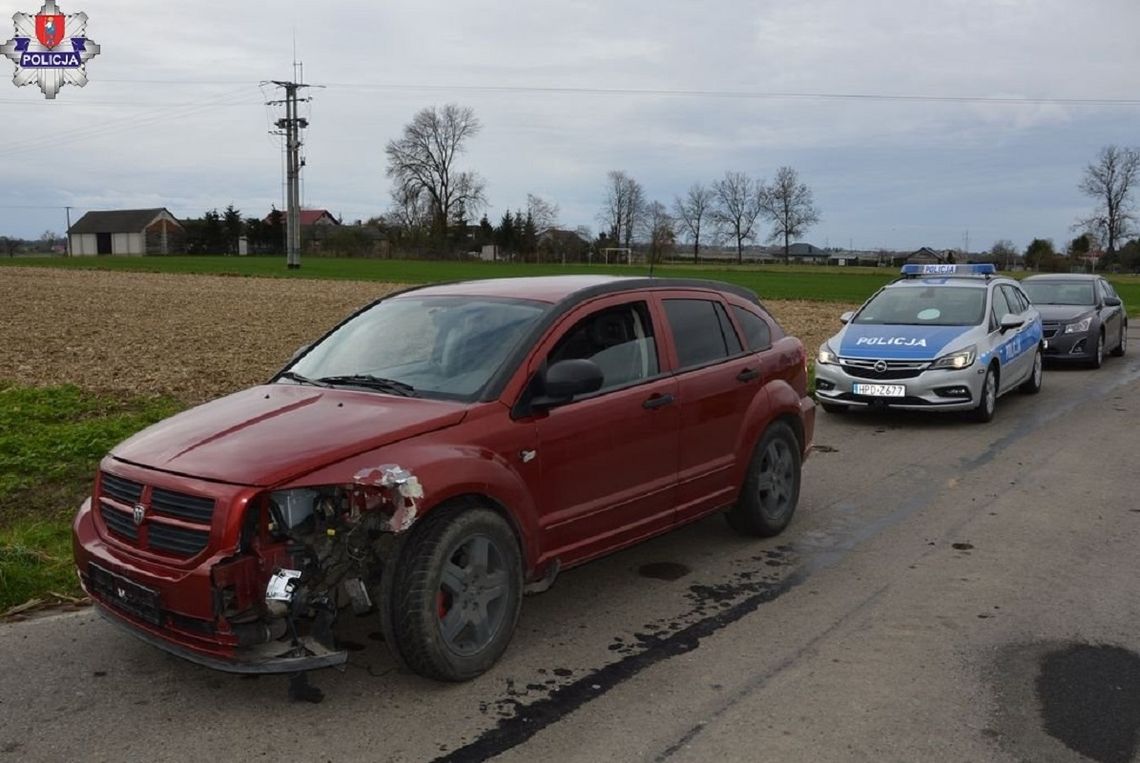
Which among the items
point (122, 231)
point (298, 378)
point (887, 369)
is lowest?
point (887, 369)

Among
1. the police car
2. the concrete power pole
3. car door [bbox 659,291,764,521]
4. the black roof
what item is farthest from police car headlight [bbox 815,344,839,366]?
the black roof

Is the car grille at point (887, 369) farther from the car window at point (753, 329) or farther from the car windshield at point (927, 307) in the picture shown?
the car window at point (753, 329)

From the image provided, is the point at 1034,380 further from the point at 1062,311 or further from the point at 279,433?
the point at 279,433

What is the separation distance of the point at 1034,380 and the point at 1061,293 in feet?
16.5

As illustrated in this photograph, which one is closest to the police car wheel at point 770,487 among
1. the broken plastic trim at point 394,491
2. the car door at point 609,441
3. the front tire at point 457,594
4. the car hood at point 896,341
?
the car door at point 609,441

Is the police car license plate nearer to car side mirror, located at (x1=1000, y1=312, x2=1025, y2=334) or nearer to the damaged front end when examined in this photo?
car side mirror, located at (x1=1000, y1=312, x2=1025, y2=334)

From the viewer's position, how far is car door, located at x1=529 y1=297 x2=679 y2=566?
4.48 meters

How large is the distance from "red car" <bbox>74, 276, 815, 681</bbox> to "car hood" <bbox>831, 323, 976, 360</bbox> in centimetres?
521

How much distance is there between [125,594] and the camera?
3803mm

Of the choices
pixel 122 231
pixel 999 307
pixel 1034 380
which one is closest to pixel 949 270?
pixel 999 307

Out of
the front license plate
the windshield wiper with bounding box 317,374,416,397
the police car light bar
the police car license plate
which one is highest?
the police car light bar

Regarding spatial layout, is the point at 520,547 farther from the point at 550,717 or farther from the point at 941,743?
the point at 941,743

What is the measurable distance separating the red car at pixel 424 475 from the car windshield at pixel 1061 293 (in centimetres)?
1328

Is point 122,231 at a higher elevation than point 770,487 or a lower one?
higher
